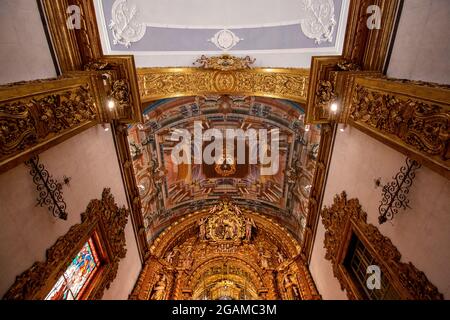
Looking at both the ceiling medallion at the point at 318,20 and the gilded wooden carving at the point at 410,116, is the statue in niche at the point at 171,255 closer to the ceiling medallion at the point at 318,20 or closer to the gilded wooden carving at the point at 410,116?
the gilded wooden carving at the point at 410,116

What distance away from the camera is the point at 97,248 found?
6227 millimetres

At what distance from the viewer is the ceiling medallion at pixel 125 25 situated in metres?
6.22

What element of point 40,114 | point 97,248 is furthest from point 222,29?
point 97,248

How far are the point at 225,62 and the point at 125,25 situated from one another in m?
3.00

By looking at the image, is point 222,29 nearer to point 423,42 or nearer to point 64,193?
point 423,42

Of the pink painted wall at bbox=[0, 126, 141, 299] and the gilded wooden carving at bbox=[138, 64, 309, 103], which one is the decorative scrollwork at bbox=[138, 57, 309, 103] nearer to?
the gilded wooden carving at bbox=[138, 64, 309, 103]

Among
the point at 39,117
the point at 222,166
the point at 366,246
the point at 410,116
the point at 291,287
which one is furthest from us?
the point at 222,166

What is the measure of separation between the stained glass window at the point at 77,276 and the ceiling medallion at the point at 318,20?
324 inches

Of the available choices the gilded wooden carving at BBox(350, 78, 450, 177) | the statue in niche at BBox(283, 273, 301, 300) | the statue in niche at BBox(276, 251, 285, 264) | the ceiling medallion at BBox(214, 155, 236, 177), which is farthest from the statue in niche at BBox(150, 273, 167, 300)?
the gilded wooden carving at BBox(350, 78, 450, 177)

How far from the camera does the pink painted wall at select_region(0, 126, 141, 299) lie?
3484 millimetres

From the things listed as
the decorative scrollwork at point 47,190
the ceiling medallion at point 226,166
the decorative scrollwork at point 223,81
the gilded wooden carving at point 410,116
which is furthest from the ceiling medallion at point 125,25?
the ceiling medallion at point 226,166

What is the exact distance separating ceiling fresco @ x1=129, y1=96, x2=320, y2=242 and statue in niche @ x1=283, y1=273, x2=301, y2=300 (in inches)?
79.3

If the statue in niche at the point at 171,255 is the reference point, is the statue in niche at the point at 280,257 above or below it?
above

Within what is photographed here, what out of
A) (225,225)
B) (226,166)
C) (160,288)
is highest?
(226,166)
